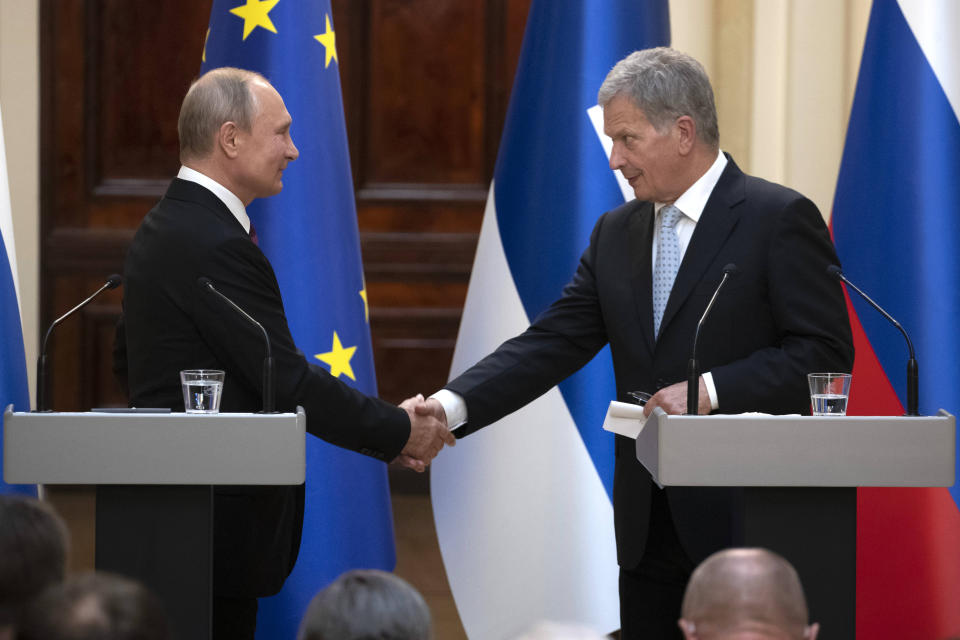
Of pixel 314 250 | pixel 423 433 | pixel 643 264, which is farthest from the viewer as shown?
pixel 314 250

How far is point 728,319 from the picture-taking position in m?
2.52

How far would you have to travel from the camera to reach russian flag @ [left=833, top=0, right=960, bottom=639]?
2980 mm

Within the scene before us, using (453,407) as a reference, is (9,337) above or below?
above

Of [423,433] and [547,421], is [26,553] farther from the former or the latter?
[547,421]

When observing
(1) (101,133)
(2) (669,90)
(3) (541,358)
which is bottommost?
(3) (541,358)

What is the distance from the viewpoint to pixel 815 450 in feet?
6.61

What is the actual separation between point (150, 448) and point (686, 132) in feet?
4.38

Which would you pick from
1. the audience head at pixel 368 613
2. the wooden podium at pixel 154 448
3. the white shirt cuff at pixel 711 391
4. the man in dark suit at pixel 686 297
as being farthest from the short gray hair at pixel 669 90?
the audience head at pixel 368 613

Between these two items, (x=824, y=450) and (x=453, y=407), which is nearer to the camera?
(x=824, y=450)

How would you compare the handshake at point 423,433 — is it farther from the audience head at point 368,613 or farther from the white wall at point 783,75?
the white wall at point 783,75

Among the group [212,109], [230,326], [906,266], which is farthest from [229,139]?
[906,266]

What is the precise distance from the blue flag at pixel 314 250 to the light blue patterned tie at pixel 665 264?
39.3 inches

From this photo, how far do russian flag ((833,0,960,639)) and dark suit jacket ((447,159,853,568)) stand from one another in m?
0.64

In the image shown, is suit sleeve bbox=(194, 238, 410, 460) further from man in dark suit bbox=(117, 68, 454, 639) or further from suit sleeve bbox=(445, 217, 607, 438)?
suit sleeve bbox=(445, 217, 607, 438)
